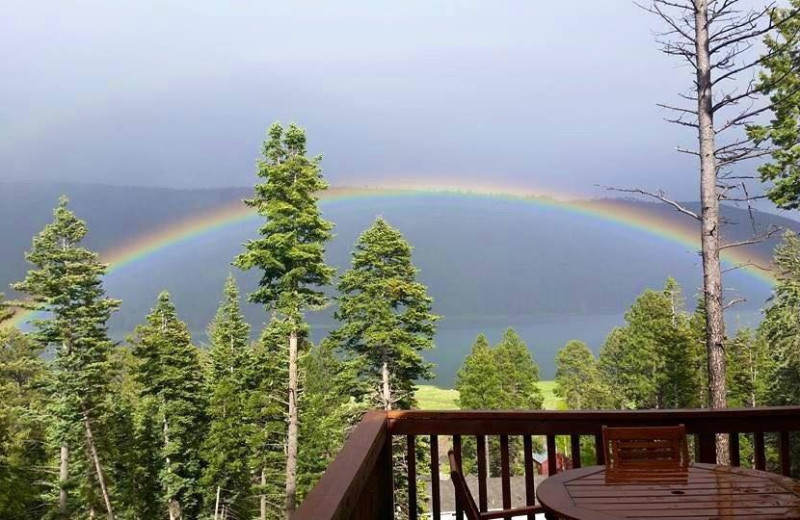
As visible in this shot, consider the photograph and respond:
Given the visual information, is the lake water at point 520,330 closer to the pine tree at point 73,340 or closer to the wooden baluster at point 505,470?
the pine tree at point 73,340

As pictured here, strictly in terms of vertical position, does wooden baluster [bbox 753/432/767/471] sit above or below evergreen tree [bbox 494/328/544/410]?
above

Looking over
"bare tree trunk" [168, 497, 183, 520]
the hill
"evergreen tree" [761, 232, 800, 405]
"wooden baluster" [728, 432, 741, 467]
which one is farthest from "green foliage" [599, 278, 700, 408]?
the hill

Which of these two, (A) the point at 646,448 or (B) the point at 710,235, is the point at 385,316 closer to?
(B) the point at 710,235

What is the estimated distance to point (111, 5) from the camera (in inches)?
3228

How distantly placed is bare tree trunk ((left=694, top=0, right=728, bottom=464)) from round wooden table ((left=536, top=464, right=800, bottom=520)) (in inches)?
283

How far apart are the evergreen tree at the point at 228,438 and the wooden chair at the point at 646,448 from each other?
52.2 feet

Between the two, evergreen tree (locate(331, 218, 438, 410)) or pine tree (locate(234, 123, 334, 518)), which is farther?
evergreen tree (locate(331, 218, 438, 410))

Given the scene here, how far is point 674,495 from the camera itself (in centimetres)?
186

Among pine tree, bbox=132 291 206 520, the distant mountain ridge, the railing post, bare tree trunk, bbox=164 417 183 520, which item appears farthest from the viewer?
the distant mountain ridge

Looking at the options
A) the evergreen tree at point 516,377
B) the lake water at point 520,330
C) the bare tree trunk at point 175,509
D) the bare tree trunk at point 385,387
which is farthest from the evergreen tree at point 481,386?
the lake water at point 520,330

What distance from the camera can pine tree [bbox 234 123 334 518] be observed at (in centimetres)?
1502

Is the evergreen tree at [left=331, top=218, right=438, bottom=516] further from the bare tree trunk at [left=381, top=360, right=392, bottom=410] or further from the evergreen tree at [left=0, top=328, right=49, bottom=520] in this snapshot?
the evergreen tree at [left=0, top=328, right=49, bottom=520]

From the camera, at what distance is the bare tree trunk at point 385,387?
1640cm

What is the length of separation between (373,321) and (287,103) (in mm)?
150126
